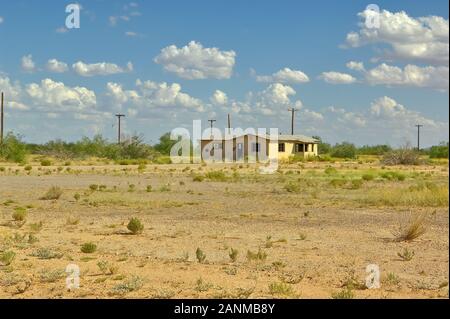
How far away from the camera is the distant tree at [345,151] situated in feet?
379

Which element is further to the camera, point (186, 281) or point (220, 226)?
point (220, 226)

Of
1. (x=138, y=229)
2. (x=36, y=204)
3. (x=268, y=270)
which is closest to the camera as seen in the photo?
(x=268, y=270)

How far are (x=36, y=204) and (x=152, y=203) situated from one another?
492 cm

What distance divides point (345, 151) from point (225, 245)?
101m

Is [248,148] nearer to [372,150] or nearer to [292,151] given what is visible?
[292,151]

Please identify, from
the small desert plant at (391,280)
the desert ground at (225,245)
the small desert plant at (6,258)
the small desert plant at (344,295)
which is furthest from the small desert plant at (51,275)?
the small desert plant at (391,280)

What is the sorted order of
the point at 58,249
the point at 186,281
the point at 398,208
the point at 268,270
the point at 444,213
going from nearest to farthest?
the point at 186,281, the point at 268,270, the point at 58,249, the point at 444,213, the point at 398,208

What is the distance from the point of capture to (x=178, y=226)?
21344 mm

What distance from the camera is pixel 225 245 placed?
56.3 feet

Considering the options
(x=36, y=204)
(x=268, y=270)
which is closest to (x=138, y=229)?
(x=268, y=270)

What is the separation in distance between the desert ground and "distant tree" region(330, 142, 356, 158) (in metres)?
83.9

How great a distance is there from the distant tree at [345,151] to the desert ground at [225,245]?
83.9 meters

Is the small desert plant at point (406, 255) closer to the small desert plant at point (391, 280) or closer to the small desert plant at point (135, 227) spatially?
the small desert plant at point (391, 280)
